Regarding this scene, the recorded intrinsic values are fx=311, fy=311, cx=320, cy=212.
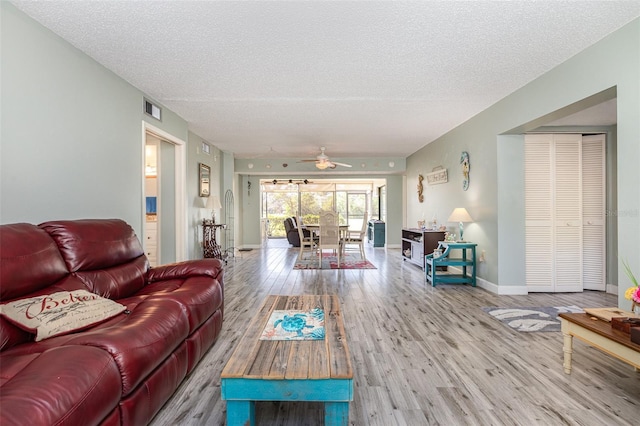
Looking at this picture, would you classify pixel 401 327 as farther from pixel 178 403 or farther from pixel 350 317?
pixel 178 403

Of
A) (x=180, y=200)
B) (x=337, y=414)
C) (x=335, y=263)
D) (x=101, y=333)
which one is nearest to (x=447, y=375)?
(x=337, y=414)

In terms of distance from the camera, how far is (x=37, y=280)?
5.67ft

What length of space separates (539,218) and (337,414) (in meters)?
4.12

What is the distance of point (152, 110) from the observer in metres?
3.85

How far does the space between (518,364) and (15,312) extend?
10.0ft

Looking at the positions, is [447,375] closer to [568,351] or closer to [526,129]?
[568,351]

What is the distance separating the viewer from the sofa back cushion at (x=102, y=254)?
2059 millimetres

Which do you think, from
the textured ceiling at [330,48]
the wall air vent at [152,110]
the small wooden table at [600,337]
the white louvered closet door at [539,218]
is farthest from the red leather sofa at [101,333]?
the white louvered closet door at [539,218]

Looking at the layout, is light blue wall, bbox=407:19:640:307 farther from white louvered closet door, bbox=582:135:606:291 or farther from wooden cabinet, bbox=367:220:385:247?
wooden cabinet, bbox=367:220:385:247

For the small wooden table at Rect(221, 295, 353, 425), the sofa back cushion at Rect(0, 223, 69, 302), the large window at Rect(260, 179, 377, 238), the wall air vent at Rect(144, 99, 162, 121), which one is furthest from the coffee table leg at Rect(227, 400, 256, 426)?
the large window at Rect(260, 179, 377, 238)

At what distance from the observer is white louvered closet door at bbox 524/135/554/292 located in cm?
418

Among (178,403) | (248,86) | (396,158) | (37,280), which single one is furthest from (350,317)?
(396,158)

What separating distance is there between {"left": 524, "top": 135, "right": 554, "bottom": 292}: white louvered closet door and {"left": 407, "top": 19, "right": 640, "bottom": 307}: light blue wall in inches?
11.1

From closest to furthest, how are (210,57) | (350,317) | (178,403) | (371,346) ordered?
(178,403) → (371,346) → (210,57) → (350,317)
